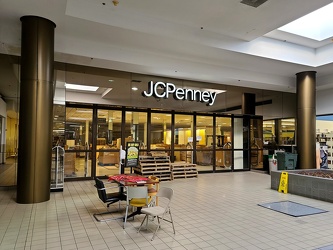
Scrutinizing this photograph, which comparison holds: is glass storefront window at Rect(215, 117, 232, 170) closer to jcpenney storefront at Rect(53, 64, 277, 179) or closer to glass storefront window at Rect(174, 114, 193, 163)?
jcpenney storefront at Rect(53, 64, 277, 179)

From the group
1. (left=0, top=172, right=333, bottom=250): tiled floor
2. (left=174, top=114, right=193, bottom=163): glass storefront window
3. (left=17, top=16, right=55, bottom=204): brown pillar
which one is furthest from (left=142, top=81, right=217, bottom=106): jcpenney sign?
(left=0, top=172, right=333, bottom=250): tiled floor

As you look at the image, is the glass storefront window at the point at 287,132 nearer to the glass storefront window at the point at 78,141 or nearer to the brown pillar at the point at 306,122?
the brown pillar at the point at 306,122

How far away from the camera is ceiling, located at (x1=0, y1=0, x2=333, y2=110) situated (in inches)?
233

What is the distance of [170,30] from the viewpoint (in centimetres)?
683

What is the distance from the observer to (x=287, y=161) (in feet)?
32.4

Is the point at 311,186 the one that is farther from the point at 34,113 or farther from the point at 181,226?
the point at 34,113

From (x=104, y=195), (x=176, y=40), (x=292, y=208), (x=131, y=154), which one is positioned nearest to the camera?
(x=104, y=195)

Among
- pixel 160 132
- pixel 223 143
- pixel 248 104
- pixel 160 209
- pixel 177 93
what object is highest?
pixel 177 93

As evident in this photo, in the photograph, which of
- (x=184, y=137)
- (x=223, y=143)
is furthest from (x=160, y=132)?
(x=223, y=143)

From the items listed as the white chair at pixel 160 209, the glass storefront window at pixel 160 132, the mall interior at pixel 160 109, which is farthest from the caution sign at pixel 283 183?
the glass storefront window at pixel 160 132

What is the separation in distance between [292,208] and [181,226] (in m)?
2.73

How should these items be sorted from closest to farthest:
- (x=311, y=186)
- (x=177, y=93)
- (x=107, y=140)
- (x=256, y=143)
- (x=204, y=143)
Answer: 1. (x=311, y=186)
2. (x=107, y=140)
3. (x=177, y=93)
4. (x=204, y=143)
5. (x=256, y=143)

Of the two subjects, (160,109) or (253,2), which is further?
(160,109)

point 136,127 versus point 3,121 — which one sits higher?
point 3,121
